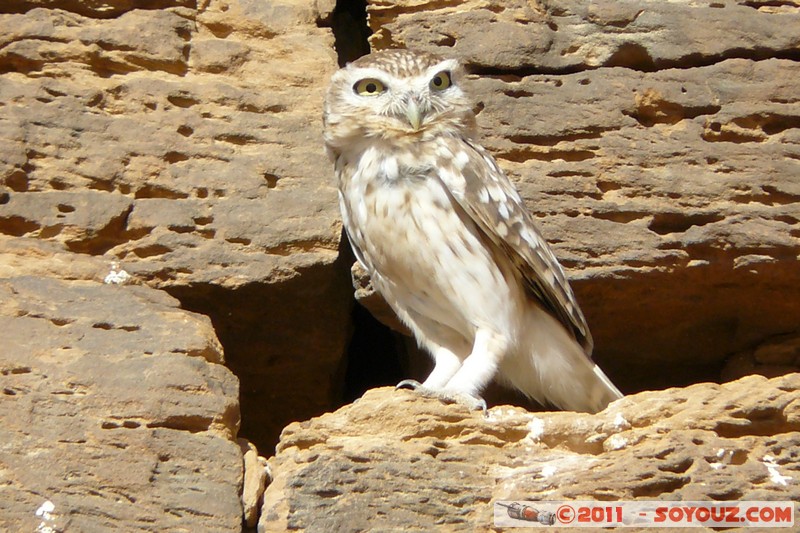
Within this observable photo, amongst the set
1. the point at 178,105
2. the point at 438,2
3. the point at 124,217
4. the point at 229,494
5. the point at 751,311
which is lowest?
the point at 229,494

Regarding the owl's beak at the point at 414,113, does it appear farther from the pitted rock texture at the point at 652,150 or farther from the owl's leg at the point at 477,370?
the owl's leg at the point at 477,370

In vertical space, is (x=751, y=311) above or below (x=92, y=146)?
below

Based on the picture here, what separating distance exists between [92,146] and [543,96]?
6.23ft

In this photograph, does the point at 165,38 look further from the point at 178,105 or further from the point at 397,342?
the point at 397,342

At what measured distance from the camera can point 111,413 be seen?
3.94m

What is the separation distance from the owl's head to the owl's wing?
17cm

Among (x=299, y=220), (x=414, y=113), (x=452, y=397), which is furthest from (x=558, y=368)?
(x=299, y=220)

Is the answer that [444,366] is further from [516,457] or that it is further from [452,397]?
[516,457]

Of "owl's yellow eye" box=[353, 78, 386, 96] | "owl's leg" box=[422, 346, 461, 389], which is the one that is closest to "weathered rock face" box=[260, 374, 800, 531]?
"owl's leg" box=[422, 346, 461, 389]

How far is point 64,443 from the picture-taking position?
3807 millimetres

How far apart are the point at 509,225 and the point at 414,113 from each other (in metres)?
0.55

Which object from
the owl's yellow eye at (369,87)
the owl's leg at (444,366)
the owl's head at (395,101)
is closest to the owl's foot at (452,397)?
the owl's leg at (444,366)

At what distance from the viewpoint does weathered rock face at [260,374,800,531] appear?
3561 millimetres

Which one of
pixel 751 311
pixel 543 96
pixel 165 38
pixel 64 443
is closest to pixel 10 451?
pixel 64 443
